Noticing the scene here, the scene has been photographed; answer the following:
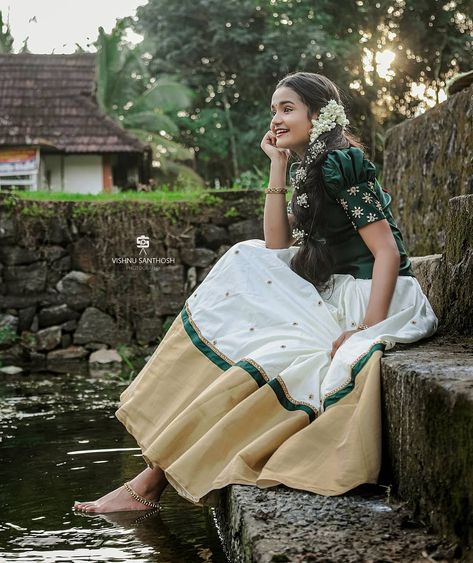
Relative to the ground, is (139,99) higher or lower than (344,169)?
higher

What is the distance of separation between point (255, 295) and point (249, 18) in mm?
18790

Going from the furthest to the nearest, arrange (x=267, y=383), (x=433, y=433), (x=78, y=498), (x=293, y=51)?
(x=293, y=51) < (x=78, y=498) < (x=267, y=383) < (x=433, y=433)

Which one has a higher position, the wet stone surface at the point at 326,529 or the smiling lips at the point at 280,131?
the smiling lips at the point at 280,131

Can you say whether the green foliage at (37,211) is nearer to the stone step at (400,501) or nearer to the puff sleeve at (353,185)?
the puff sleeve at (353,185)

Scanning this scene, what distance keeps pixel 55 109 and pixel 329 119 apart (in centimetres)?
1344

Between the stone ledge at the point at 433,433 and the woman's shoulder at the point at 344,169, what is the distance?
645mm

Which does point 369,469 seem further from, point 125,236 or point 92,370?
point 125,236

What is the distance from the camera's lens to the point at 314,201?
256cm

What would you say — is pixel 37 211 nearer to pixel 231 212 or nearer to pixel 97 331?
pixel 97 331

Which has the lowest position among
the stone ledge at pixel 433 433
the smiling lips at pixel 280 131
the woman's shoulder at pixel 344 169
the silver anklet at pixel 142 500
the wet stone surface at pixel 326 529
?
the silver anklet at pixel 142 500

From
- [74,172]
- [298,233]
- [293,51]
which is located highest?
[293,51]

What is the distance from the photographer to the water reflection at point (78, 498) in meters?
2.14

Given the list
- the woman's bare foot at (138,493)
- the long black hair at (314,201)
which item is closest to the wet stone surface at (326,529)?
the woman's bare foot at (138,493)

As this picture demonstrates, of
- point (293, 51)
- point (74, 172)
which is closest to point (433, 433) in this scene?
point (74, 172)
